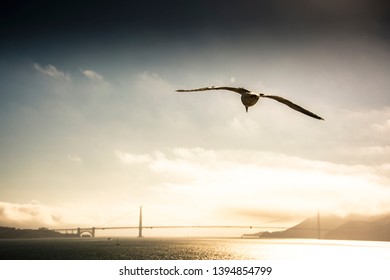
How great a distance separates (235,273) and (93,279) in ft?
12.6

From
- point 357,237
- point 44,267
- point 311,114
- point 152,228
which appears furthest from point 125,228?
point 357,237

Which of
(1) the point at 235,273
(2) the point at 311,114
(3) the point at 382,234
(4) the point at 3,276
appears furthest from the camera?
(3) the point at 382,234

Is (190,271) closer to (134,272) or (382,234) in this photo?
(134,272)

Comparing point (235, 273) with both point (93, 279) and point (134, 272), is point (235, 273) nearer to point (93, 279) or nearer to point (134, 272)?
point (134, 272)

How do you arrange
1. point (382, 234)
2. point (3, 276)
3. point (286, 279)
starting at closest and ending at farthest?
point (3, 276), point (286, 279), point (382, 234)

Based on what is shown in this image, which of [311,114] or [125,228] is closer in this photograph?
[311,114]

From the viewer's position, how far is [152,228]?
120875 mm

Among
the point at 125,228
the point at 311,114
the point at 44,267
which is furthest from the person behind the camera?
the point at 125,228

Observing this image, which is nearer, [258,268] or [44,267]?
[258,268]

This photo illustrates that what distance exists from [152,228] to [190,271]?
113 metres

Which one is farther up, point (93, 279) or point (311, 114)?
point (311, 114)

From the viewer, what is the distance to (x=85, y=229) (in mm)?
120438

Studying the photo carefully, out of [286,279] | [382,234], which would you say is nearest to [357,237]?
[382,234]

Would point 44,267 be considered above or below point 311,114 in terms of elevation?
below
